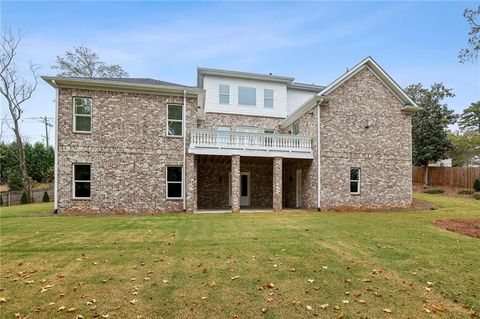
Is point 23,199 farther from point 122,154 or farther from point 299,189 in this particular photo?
point 299,189

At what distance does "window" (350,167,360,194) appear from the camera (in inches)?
657

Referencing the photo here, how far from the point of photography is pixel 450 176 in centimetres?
2636

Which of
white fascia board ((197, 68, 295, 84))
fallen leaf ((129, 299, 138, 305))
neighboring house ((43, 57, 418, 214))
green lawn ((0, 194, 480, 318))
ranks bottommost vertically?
green lawn ((0, 194, 480, 318))

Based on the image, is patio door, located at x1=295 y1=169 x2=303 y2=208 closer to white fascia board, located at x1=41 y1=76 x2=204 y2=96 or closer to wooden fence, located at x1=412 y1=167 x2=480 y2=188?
white fascia board, located at x1=41 y1=76 x2=204 y2=96

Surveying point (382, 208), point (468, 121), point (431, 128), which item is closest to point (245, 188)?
point (382, 208)

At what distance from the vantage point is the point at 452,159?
35156 millimetres

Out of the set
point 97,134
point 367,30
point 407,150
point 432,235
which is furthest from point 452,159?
point 97,134

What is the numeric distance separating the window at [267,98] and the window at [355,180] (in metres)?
7.81

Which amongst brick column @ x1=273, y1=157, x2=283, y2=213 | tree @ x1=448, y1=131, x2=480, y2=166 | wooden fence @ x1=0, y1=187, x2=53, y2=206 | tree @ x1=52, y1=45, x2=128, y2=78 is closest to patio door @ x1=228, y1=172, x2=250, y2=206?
brick column @ x1=273, y1=157, x2=283, y2=213

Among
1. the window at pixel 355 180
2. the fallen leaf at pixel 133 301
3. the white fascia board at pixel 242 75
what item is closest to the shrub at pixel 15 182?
the white fascia board at pixel 242 75

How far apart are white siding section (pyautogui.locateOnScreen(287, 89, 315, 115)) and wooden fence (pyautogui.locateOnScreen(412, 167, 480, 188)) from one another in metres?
15.7

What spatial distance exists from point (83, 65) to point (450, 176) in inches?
1527

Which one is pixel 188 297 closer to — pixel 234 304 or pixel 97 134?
pixel 234 304

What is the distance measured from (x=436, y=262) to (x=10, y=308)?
7846 mm
